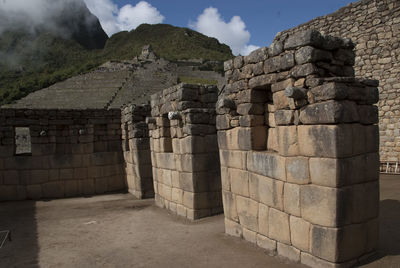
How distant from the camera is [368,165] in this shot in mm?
4148

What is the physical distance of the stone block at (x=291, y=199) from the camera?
4.32 meters

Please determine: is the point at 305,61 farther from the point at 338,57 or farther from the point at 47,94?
the point at 47,94

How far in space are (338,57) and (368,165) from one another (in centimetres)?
152

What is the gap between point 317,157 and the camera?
399cm

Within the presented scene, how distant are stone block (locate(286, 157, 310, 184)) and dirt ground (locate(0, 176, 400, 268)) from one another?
121 centimetres

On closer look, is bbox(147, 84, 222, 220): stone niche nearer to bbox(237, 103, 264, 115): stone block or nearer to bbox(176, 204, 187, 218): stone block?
bbox(176, 204, 187, 218): stone block

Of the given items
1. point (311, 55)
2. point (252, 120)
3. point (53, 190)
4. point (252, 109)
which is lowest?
point (53, 190)

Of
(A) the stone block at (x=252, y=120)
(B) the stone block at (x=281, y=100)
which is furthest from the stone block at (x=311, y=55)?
(A) the stone block at (x=252, y=120)

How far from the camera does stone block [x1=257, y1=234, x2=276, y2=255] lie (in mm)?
4882

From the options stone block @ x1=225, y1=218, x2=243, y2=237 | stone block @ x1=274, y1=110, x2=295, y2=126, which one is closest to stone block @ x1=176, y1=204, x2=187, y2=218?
stone block @ x1=225, y1=218, x2=243, y2=237

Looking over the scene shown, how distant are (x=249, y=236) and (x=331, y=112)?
2780mm

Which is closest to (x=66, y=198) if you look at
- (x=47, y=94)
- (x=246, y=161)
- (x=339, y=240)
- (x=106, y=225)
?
(x=106, y=225)

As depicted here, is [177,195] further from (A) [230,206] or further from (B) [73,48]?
(B) [73,48]

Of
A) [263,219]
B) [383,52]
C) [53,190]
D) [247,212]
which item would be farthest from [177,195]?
[383,52]
